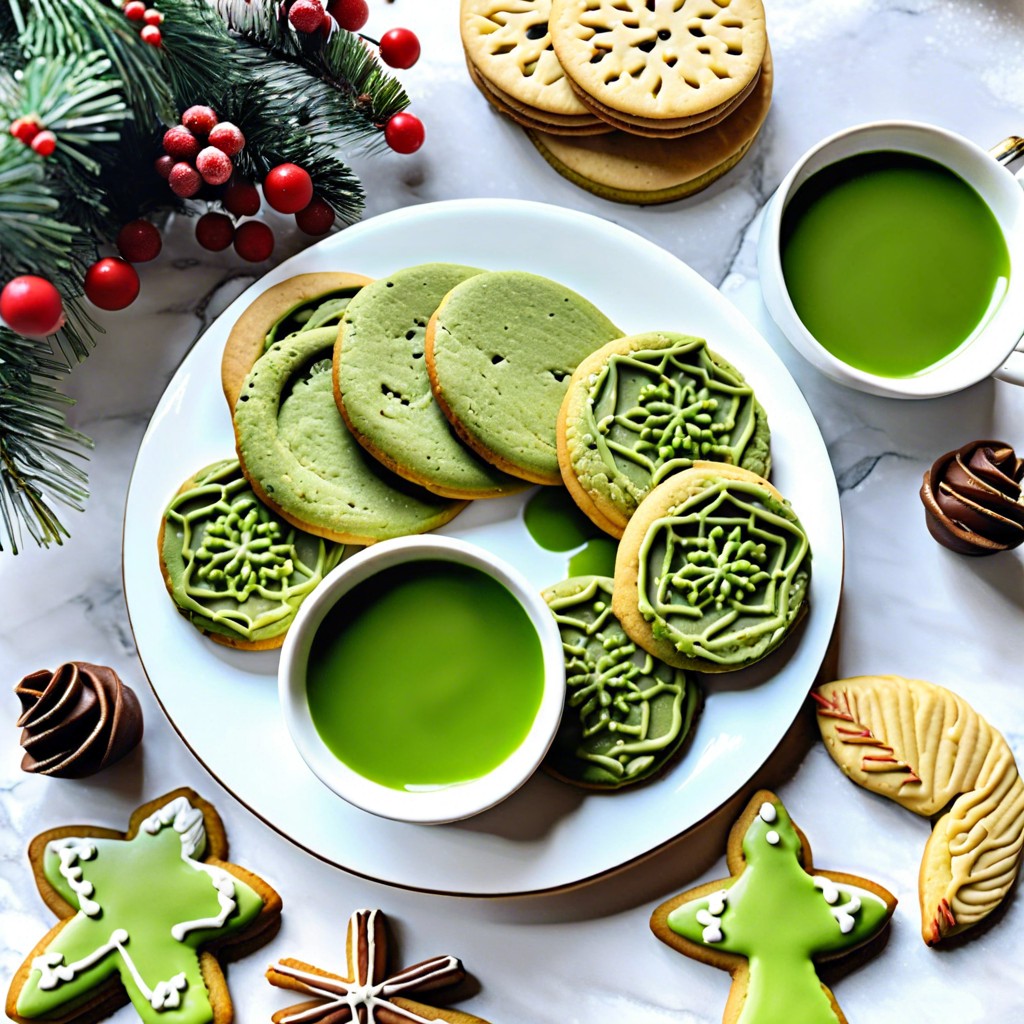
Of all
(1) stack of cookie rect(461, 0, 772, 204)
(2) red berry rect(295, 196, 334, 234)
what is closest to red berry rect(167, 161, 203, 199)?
(2) red berry rect(295, 196, 334, 234)

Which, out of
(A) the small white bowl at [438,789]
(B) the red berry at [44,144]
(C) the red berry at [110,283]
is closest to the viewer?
(B) the red berry at [44,144]

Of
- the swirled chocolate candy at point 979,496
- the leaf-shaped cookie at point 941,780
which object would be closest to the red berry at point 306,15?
the swirled chocolate candy at point 979,496

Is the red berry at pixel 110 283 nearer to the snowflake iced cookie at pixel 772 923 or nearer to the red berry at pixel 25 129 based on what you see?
the red berry at pixel 25 129

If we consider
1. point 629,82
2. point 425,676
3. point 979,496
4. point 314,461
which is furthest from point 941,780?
point 629,82

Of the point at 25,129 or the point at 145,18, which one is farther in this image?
the point at 145,18

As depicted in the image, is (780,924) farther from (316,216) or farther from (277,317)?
(316,216)

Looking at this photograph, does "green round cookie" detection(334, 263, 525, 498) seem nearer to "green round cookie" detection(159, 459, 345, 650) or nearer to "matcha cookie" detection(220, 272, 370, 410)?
"matcha cookie" detection(220, 272, 370, 410)

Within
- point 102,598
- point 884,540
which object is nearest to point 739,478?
point 884,540

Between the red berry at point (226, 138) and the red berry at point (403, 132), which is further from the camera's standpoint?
the red berry at point (403, 132)
